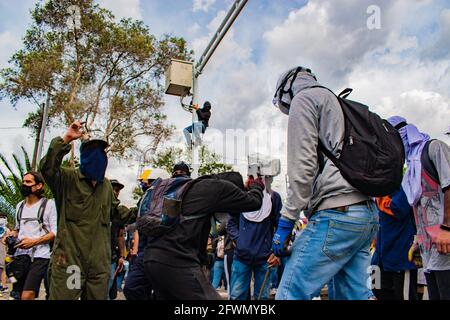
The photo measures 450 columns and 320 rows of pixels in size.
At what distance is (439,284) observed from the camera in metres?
3.12

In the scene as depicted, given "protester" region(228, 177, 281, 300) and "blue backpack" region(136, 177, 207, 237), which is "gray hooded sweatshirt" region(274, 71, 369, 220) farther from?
"protester" region(228, 177, 281, 300)

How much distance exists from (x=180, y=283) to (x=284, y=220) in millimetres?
996

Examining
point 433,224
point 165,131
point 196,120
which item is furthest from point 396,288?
point 165,131

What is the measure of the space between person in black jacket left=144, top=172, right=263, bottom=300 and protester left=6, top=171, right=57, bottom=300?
246cm

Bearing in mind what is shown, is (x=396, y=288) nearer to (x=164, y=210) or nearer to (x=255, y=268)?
(x=255, y=268)

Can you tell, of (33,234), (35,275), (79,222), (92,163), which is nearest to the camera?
(79,222)

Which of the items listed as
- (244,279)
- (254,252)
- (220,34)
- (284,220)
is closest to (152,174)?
(254,252)

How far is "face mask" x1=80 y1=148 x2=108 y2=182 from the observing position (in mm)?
4207

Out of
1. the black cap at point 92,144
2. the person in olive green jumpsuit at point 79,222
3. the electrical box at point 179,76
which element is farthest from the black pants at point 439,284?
the electrical box at point 179,76

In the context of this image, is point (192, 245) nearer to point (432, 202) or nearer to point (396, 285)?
point (432, 202)

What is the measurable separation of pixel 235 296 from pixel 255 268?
0.43m

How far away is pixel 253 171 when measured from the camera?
3.87 m

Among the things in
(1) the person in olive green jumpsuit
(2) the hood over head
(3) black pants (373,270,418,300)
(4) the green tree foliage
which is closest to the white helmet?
(1) the person in olive green jumpsuit
